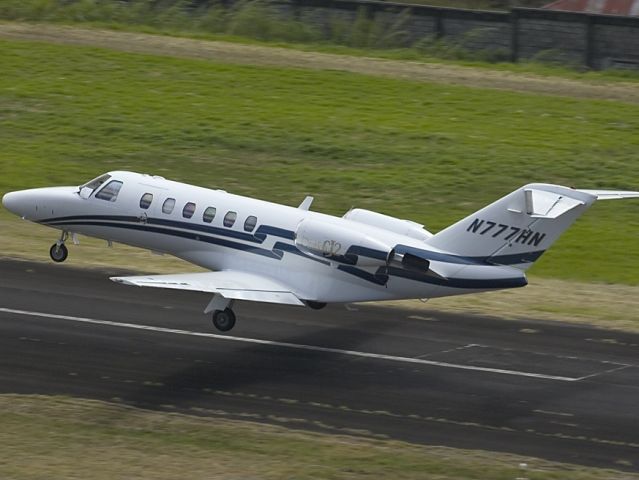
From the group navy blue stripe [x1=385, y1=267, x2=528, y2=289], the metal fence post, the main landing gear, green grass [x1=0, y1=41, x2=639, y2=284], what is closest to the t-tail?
navy blue stripe [x1=385, y1=267, x2=528, y2=289]

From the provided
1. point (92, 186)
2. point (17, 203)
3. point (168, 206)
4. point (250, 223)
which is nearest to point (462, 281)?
point (250, 223)

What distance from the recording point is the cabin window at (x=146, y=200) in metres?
27.8

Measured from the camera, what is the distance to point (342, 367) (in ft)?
83.5

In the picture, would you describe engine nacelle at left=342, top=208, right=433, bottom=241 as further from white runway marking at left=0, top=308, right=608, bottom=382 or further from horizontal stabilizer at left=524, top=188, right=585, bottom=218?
horizontal stabilizer at left=524, top=188, right=585, bottom=218

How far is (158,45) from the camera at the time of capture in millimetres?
52219

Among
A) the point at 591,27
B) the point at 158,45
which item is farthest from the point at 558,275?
the point at 158,45

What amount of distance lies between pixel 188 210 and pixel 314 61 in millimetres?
24117

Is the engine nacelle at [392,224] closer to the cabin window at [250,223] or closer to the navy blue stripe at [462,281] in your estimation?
the navy blue stripe at [462,281]

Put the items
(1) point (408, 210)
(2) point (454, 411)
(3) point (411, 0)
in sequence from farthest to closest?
(3) point (411, 0) < (1) point (408, 210) < (2) point (454, 411)

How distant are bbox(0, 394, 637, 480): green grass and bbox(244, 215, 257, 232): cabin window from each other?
208 inches

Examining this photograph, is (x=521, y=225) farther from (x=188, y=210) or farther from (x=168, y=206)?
(x=168, y=206)

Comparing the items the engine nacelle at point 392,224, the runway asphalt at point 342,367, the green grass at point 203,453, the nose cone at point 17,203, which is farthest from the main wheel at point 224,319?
the nose cone at point 17,203

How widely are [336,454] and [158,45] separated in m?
33.8

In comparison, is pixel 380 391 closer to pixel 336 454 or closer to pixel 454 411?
pixel 454 411
